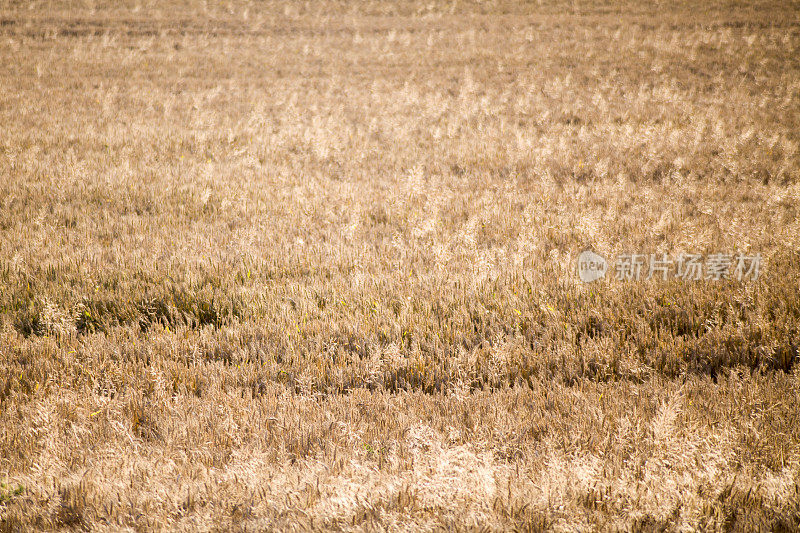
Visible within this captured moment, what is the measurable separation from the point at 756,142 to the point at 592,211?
6297mm

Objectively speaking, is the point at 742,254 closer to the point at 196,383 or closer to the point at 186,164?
the point at 196,383

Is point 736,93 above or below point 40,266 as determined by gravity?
above

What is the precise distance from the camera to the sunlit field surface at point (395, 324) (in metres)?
2.46

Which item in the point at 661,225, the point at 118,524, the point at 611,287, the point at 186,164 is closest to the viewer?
the point at 118,524

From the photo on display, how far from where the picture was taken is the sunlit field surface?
2.46 m

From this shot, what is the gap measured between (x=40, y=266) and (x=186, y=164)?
15.8 ft

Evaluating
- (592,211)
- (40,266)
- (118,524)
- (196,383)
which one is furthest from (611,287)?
(40,266)

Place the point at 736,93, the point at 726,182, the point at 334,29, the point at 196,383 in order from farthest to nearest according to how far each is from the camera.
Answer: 1. the point at 334,29
2. the point at 736,93
3. the point at 726,182
4. the point at 196,383

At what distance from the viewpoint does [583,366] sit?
378cm

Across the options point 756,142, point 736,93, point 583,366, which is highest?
point 736,93

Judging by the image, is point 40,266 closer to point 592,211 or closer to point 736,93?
point 592,211

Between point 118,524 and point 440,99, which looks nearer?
point 118,524

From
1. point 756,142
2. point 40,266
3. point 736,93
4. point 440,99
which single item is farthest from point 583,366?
point 736,93

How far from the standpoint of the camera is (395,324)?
14.2 ft
